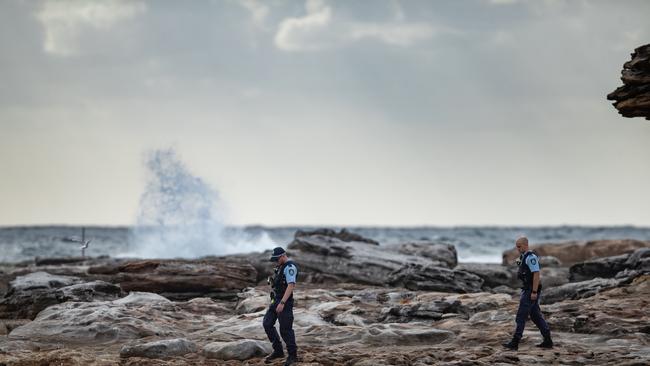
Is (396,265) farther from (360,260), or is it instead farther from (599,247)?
(599,247)

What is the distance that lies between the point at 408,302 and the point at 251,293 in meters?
5.58

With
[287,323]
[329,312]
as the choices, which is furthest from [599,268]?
[287,323]

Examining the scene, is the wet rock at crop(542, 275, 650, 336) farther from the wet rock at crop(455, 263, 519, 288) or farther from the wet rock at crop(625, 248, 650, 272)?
the wet rock at crop(455, 263, 519, 288)

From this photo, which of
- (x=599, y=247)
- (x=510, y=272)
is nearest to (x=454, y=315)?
(x=510, y=272)

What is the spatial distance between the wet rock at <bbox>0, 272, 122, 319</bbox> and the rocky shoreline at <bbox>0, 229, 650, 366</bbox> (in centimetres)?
4

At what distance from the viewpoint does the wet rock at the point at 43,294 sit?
23.1 metres

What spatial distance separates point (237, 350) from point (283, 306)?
1.88 metres

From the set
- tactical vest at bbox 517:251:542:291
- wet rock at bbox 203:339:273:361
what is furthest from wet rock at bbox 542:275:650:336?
wet rock at bbox 203:339:273:361

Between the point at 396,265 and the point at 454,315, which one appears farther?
the point at 396,265

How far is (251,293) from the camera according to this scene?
24.6m

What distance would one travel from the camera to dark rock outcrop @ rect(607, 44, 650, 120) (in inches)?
639

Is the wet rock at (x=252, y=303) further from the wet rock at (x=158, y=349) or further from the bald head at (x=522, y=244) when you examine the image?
the bald head at (x=522, y=244)

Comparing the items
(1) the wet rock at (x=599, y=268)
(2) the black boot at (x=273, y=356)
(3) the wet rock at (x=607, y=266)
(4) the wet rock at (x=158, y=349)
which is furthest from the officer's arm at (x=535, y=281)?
(1) the wet rock at (x=599, y=268)

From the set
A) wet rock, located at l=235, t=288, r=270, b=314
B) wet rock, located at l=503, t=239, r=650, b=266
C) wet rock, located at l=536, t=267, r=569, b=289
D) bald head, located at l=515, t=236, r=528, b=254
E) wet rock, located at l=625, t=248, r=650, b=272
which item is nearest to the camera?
bald head, located at l=515, t=236, r=528, b=254
